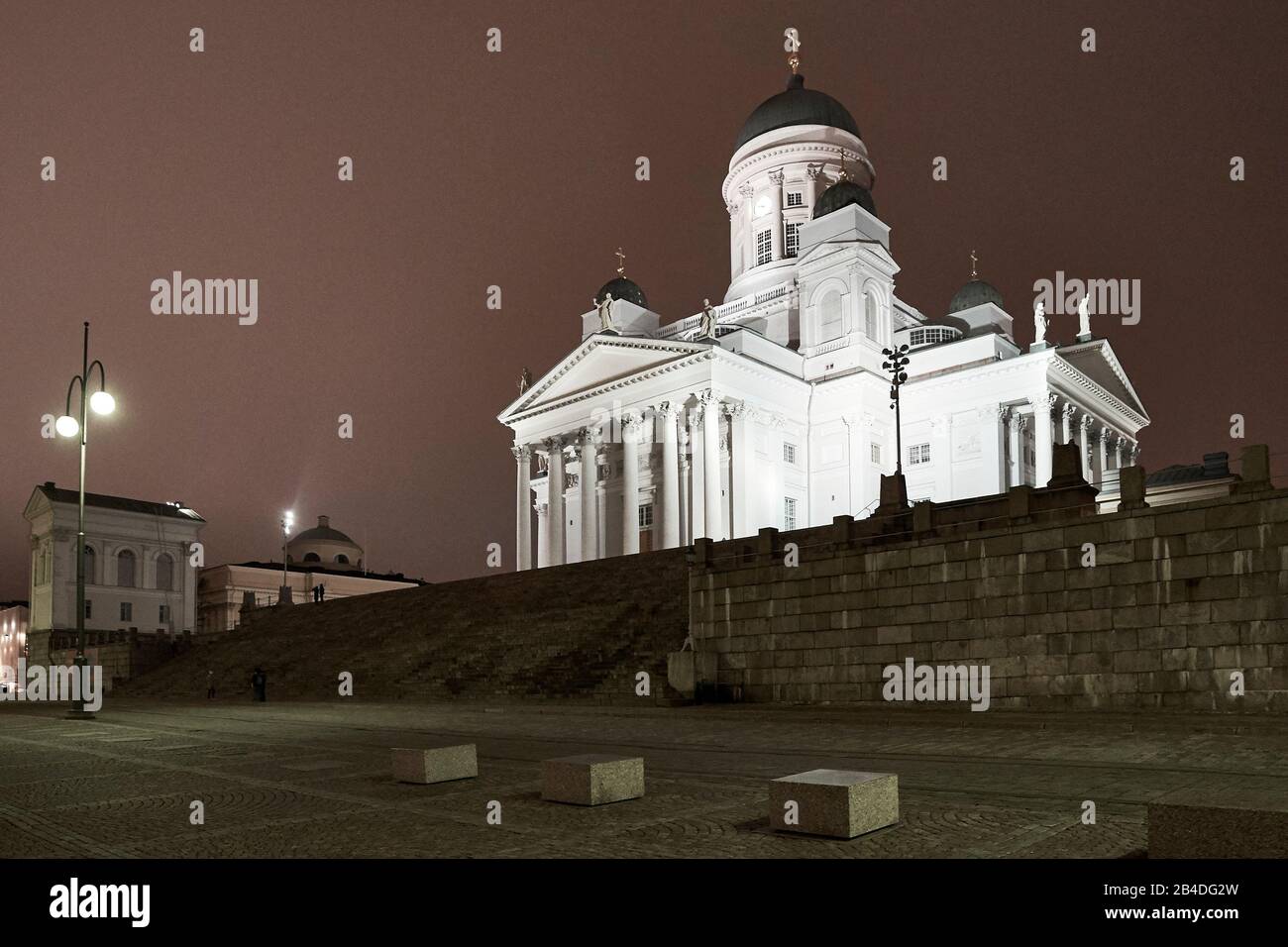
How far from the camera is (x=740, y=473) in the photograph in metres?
52.1

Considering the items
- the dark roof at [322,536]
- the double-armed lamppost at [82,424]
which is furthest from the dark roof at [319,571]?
the double-armed lamppost at [82,424]

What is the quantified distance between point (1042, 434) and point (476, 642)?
113 feet

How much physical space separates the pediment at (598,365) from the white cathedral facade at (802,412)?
9 centimetres

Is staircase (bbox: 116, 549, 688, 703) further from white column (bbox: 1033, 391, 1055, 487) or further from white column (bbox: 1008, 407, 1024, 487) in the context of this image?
white column (bbox: 1008, 407, 1024, 487)

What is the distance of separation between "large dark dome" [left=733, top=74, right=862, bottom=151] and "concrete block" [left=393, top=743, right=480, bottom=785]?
216ft

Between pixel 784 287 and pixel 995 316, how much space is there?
16.9 m

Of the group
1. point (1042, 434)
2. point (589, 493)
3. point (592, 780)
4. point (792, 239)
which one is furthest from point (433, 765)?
point (792, 239)

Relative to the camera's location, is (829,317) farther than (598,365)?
Yes

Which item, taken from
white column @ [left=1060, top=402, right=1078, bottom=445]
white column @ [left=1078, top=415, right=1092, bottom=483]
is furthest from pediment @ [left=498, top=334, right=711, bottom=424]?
white column @ [left=1078, top=415, right=1092, bottom=483]

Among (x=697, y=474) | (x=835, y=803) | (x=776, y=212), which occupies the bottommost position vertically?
(x=835, y=803)

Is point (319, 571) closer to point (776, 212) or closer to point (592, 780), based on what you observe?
point (776, 212)

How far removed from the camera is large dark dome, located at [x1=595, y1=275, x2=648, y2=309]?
227 feet

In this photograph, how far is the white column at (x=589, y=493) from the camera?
57.4 meters
